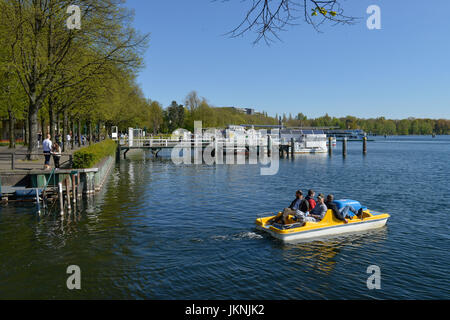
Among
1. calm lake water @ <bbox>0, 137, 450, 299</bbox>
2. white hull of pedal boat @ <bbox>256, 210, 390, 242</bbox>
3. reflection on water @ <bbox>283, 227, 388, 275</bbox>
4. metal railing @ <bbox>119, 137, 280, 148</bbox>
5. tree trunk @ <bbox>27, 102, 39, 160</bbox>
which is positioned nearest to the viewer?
calm lake water @ <bbox>0, 137, 450, 299</bbox>

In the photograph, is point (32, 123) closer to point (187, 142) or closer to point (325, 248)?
point (325, 248)

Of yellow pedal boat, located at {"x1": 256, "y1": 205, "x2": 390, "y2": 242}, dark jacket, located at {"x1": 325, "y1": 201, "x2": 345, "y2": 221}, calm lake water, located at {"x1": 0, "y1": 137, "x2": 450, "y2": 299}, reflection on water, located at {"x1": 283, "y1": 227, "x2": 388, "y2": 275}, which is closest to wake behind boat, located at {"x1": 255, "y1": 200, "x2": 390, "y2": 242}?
yellow pedal boat, located at {"x1": 256, "y1": 205, "x2": 390, "y2": 242}

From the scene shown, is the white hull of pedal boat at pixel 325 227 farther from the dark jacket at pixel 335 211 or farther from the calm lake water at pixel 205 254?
the calm lake water at pixel 205 254

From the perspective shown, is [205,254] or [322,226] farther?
[322,226]

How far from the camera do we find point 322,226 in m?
15.3

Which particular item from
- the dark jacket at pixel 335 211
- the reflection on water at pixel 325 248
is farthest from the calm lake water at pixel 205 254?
the dark jacket at pixel 335 211

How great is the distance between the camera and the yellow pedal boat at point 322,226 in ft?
48.4

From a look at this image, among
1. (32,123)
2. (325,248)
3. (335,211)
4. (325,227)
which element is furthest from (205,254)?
(32,123)

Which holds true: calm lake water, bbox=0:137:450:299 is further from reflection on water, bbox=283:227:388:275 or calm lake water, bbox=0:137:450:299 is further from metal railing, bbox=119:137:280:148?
metal railing, bbox=119:137:280:148

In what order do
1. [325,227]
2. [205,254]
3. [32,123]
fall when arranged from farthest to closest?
[32,123], [325,227], [205,254]

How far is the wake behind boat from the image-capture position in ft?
48.5

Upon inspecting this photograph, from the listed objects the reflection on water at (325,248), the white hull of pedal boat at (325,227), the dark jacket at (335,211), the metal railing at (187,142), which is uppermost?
the metal railing at (187,142)

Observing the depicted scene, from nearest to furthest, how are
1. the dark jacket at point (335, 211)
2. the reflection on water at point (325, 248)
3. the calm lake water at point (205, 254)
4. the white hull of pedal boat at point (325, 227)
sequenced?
the calm lake water at point (205, 254), the reflection on water at point (325, 248), the white hull of pedal boat at point (325, 227), the dark jacket at point (335, 211)
